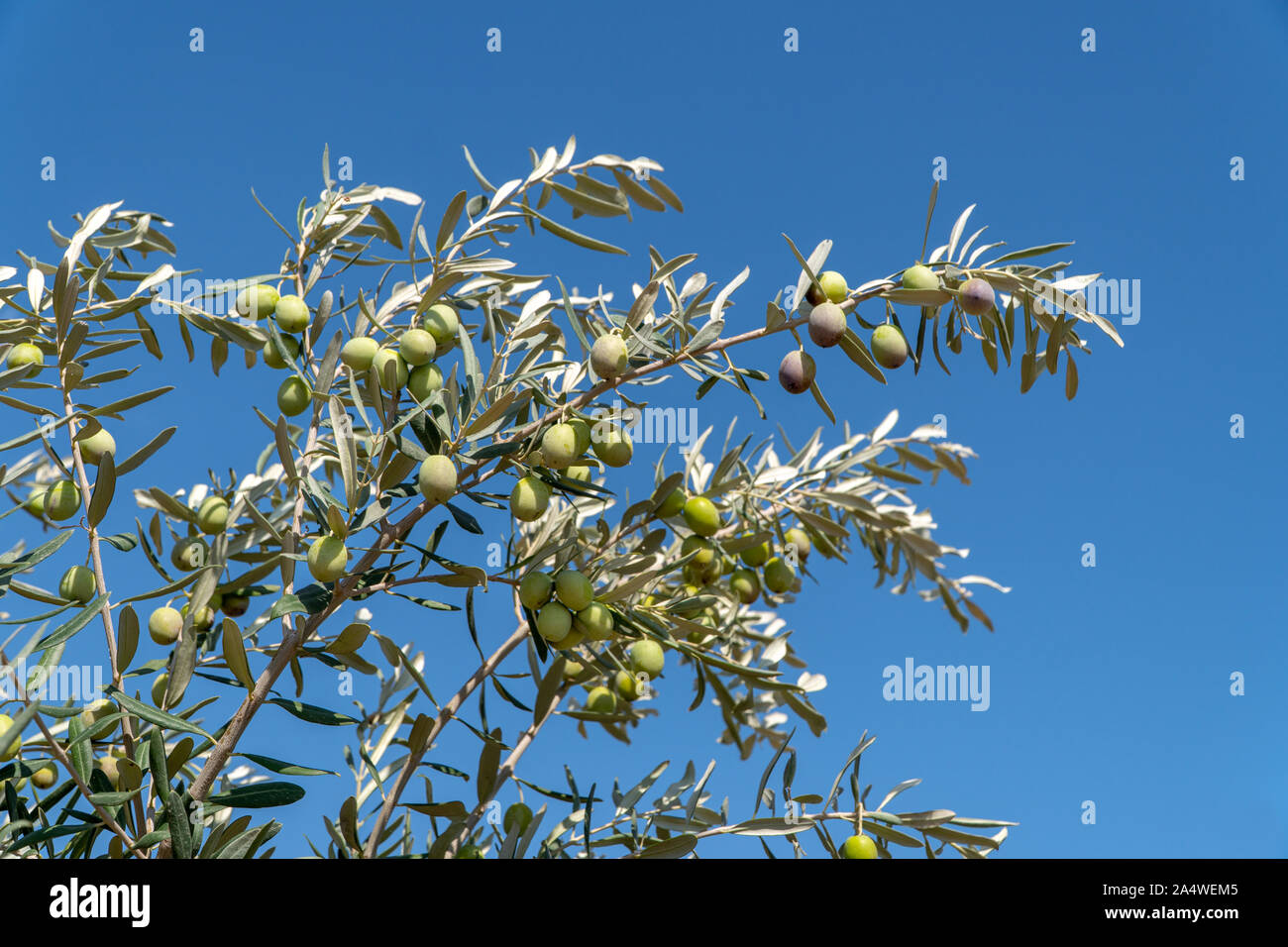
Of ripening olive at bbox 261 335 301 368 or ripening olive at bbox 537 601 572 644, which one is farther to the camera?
ripening olive at bbox 261 335 301 368

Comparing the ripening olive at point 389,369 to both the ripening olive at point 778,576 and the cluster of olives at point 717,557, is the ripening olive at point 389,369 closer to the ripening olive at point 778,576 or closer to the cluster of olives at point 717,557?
the cluster of olives at point 717,557

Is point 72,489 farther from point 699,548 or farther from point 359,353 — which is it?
point 699,548

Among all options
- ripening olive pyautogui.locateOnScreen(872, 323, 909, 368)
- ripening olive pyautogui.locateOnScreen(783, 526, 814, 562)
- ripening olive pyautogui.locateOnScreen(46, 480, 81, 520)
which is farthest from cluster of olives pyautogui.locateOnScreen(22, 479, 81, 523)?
ripening olive pyautogui.locateOnScreen(783, 526, 814, 562)

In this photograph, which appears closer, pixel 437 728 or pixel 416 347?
pixel 416 347

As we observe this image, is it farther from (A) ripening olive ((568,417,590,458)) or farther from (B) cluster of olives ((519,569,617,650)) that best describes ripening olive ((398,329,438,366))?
(B) cluster of olives ((519,569,617,650))

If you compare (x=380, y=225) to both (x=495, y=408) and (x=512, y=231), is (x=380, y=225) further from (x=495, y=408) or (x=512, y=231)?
(x=495, y=408)

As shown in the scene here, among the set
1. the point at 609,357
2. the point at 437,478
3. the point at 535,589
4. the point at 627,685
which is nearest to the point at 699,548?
the point at 627,685

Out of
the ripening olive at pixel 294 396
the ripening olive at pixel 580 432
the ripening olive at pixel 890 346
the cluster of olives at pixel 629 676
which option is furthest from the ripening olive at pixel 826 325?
the ripening olive at pixel 294 396
